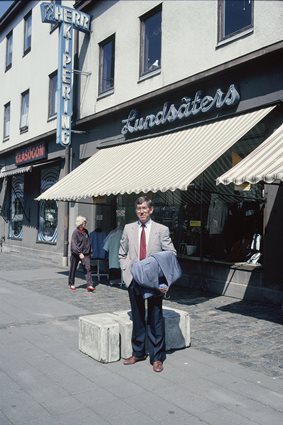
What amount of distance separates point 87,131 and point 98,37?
9.75 feet

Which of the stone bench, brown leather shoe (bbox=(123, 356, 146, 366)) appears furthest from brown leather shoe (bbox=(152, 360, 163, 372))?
the stone bench

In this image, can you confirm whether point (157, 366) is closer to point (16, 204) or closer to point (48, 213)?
point (48, 213)

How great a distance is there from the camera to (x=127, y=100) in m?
12.8

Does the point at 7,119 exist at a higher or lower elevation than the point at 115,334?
higher

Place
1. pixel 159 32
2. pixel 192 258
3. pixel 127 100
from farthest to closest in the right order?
pixel 127 100 → pixel 159 32 → pixel 192 258

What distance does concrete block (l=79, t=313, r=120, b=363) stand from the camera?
529 cm

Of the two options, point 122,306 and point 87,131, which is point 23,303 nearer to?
point 122,306

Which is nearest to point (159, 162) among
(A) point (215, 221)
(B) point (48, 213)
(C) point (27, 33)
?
(A) point (215, 221)

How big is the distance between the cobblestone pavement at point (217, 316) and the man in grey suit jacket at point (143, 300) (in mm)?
957

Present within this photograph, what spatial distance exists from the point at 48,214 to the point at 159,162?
9.22 metres

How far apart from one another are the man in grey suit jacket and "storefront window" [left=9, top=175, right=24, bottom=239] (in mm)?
15561

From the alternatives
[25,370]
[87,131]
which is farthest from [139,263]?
[87,131]

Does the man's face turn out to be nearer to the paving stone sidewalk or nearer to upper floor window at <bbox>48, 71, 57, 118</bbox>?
the paving stone sidewalk

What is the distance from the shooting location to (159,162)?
31.2ft
